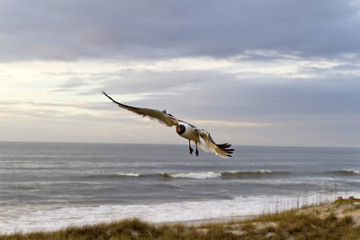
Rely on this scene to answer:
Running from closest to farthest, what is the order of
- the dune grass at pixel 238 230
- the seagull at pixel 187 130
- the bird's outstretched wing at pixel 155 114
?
1. the seagull at pixel 187 130
2. the bird's outstretched wing at pixel 155 114
3. the dune grass at pixel 238 230

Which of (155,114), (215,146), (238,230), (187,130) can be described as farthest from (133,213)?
(187,130)

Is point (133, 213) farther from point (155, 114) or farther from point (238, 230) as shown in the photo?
point (155, 114)

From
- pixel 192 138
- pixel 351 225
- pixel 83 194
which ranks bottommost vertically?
pixel 83 194

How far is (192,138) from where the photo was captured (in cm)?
373

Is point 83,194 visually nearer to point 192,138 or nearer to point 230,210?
point 230,210

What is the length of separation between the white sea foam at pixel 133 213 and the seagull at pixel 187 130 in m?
13.5

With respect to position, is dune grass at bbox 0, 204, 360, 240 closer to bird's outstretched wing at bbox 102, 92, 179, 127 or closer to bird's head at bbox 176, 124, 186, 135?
bird's outstretched wing at bbox 102, 92, 179, 127

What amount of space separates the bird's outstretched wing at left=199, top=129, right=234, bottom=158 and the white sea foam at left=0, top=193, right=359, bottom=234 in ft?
45.1

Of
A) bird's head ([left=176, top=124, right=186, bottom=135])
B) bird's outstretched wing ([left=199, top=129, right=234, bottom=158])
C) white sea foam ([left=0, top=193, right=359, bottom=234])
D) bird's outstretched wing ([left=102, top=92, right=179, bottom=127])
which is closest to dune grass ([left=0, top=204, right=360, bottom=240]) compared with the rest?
white sea foam ([left=0, top=193, right=359, bottom=234])

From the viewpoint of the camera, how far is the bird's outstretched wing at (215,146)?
12.2ft

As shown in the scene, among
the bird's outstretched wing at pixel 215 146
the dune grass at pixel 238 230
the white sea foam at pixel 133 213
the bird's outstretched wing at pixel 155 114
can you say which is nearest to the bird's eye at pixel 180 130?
the bird's outstretched wing at pixel 215 146

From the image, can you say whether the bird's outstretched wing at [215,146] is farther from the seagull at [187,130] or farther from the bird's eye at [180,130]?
the bird's eye at [180,130]

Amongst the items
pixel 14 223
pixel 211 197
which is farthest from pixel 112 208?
pixel 211 197

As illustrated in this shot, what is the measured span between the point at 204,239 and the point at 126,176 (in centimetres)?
3303
